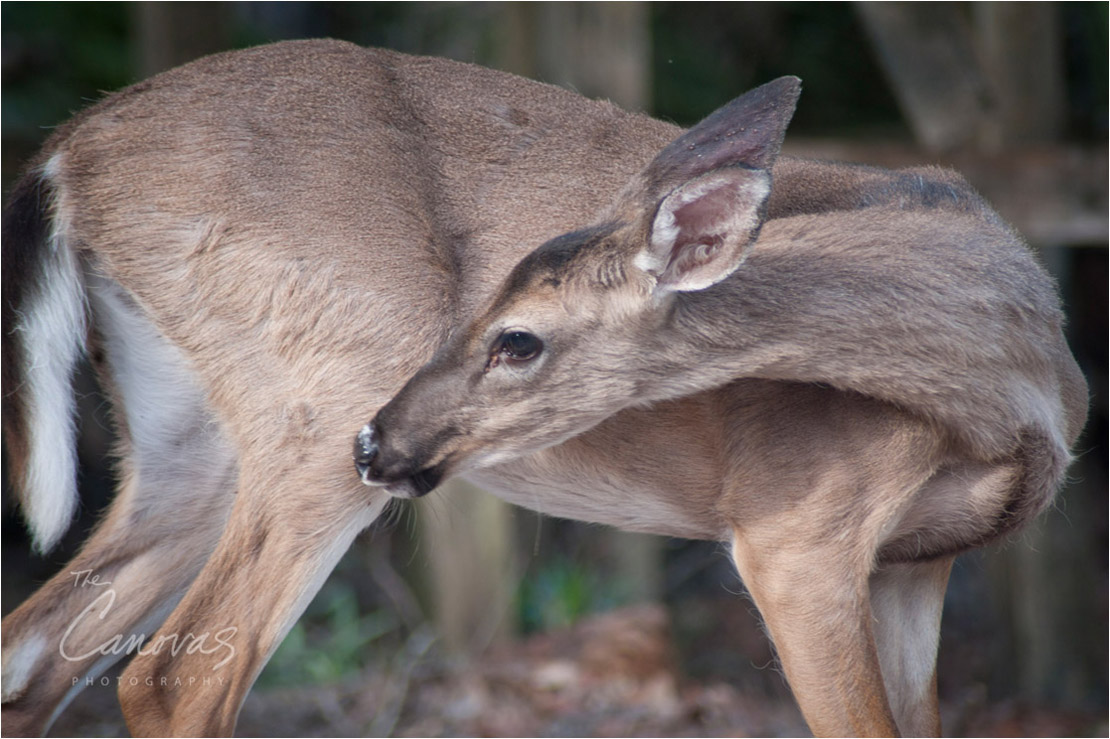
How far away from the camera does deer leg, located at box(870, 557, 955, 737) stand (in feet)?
12.3

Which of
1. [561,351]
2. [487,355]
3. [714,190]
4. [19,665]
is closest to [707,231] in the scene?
[714,190]

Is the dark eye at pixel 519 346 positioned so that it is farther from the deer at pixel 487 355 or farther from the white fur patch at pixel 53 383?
the white fur patch at pixel 53 383

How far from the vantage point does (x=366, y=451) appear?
3.07 meters

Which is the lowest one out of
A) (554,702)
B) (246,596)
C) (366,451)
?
(554,702)

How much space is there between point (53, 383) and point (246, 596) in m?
0.86

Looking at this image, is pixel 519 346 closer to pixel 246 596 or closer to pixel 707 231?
pixel 707 231

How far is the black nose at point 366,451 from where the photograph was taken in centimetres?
307

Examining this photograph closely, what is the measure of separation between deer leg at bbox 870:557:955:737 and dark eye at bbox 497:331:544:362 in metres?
1.32

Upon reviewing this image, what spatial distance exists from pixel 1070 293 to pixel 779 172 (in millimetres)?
3258

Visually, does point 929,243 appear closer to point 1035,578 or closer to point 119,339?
point 119,339

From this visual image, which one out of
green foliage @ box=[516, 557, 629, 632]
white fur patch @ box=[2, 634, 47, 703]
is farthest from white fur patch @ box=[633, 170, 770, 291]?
green foliage @ box=[516, 557, 629, 632]

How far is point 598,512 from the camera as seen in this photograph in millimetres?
3748

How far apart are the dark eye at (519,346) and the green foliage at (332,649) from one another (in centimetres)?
323

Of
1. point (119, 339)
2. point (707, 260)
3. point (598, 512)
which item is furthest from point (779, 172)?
point (119, 339)
